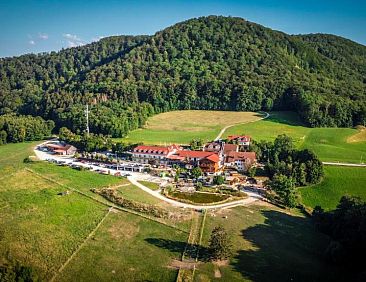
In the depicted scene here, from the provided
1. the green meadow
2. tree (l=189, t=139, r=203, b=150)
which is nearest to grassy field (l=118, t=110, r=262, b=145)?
tree (l=189, t=139, r=203, b=150)

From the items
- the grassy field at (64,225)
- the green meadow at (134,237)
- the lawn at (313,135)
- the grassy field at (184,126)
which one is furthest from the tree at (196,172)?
the lawn at (313,135)

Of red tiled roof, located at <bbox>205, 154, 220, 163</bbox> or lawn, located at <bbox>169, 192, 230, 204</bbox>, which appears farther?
red tiled roof, located at <bbox>205, 154, 220, 163</bbox>

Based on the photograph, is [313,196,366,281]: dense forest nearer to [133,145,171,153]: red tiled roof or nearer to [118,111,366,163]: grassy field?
[118,111,366,163]: grassy field

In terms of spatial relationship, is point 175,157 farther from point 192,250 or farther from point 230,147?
point 192,250

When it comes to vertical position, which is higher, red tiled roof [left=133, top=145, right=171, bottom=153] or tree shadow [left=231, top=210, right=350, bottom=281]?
red tiled roof [left=133, top=145, right=171, bottom=153]

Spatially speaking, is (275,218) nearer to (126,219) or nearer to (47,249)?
(126,219)

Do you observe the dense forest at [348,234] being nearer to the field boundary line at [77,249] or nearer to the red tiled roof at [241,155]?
the red tiled roof at [241,155]
